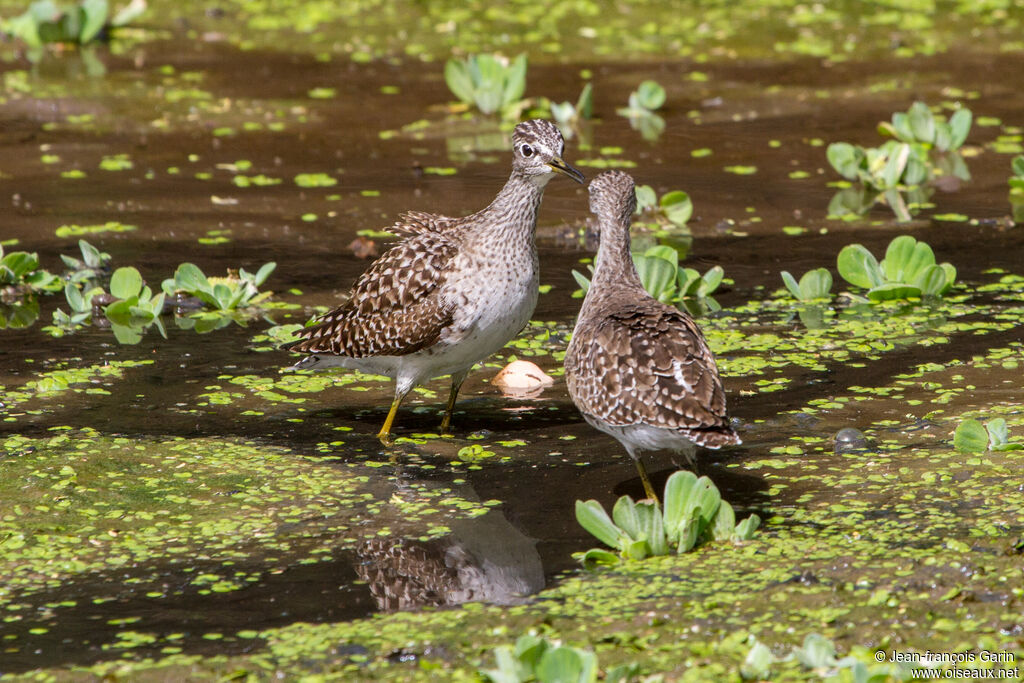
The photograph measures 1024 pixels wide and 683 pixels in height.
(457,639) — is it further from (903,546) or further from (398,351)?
(398,351)

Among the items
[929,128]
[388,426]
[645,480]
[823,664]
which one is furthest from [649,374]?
[929,128]

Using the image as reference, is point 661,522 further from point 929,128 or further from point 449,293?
point 929,128

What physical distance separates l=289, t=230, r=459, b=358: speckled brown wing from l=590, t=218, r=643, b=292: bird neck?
78 centimetres

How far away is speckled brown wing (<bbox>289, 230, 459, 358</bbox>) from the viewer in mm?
7148

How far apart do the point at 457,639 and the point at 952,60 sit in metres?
11.5

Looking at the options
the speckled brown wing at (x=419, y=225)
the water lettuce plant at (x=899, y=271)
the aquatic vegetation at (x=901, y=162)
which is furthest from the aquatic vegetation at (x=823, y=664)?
the aquatic vegetation at (x=901, y=162)

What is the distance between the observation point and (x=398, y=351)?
7.27 metres

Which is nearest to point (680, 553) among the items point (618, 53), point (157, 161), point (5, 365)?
point (5, 365)

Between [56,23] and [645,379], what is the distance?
37.0 feet

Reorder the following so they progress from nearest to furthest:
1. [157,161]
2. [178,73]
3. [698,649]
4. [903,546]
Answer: [698,649], [903,546], [157,161], [178,73]

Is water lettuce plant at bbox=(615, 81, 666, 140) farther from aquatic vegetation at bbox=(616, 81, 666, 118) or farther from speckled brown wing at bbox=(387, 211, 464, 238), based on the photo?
speckled brown wing at bbox=(387, 211, 464, 238)

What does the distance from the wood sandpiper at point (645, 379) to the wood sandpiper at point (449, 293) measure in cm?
55

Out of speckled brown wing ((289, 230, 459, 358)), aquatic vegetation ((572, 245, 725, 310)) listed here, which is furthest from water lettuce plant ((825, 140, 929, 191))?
speckled brown wing ((289, 230, 459, 358))

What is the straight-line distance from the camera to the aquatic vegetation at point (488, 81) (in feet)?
41.8
